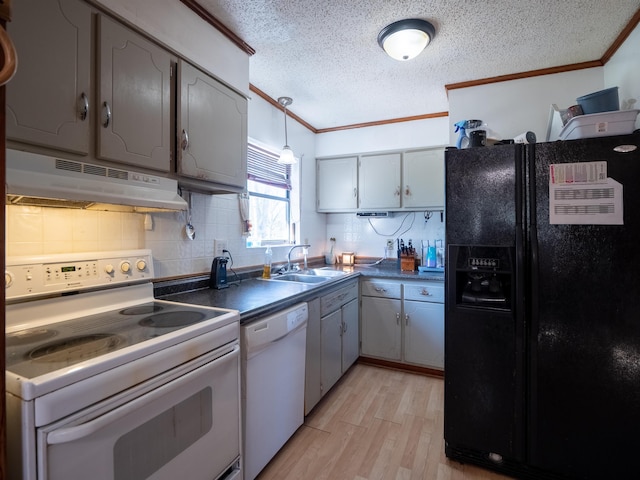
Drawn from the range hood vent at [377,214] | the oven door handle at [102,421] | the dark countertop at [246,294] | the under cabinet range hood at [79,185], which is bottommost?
the oven door handle at [102,421]

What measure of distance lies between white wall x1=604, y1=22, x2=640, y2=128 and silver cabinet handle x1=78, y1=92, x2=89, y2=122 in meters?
2.75

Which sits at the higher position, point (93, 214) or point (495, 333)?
point (93, 214)

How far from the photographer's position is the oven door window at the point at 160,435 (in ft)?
2.64

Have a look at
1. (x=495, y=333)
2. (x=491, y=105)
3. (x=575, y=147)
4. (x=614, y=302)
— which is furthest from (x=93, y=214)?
(x=491, y=105)

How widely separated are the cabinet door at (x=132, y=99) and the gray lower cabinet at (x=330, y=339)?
4.14 ft

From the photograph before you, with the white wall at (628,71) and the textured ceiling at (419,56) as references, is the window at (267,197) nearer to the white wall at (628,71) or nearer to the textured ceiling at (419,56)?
the textured ceiling at (419,56)

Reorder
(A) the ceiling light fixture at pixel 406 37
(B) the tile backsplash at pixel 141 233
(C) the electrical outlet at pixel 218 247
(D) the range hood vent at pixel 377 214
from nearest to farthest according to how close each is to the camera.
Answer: (B) the tile backsplash at pixel 141 233 < (A) the ceiling light fixture at pixel 406 37 < (C) the electrical outlet at pixel 218 247 < (D) the range hood vent at pixel 377 214

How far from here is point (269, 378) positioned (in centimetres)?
163

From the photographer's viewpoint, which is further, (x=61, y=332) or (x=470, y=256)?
(x=470, y=256)

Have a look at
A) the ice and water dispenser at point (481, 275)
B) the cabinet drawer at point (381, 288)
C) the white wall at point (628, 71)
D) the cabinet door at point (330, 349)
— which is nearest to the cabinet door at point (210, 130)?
the cabinet door at point (330, 349)

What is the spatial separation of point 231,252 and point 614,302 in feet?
7.30

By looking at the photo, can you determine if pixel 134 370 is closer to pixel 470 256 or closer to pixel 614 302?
pixel 470 256

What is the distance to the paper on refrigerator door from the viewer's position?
4.86 feet

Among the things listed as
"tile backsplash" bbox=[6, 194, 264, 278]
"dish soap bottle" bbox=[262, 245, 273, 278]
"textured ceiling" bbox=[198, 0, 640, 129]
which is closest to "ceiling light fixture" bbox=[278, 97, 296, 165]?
"textured ceiling" bbox=[198, 0, 640, 129]
